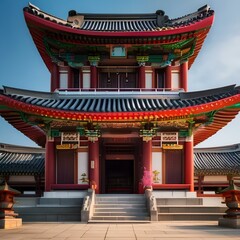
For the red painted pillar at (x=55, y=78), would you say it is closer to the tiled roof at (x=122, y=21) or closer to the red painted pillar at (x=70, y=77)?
the red painted pillar at (x=70, y=77)

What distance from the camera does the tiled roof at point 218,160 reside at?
28.9m

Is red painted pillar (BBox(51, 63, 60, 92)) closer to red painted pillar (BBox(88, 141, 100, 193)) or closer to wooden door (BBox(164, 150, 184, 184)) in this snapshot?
red painted pillar (BBox(88, 141, 100, 193))

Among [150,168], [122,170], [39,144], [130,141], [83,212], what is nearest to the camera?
[83,212]

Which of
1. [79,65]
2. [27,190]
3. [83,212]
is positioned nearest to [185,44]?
[79,65]

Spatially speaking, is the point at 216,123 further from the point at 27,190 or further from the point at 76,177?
the point at 27,190

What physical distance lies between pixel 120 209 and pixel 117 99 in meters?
7.48

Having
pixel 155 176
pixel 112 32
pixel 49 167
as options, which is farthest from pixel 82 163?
pixel 112 32

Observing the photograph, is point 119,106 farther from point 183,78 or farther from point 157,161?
point 183,78

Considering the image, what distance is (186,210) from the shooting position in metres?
21.2

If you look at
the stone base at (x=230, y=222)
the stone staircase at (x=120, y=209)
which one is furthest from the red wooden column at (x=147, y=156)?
the stone base at (x=230, y=222)

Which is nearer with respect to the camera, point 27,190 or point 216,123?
point 216,123

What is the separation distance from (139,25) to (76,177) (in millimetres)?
12332

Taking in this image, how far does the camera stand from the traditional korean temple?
2297cm

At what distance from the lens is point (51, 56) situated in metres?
26.5
